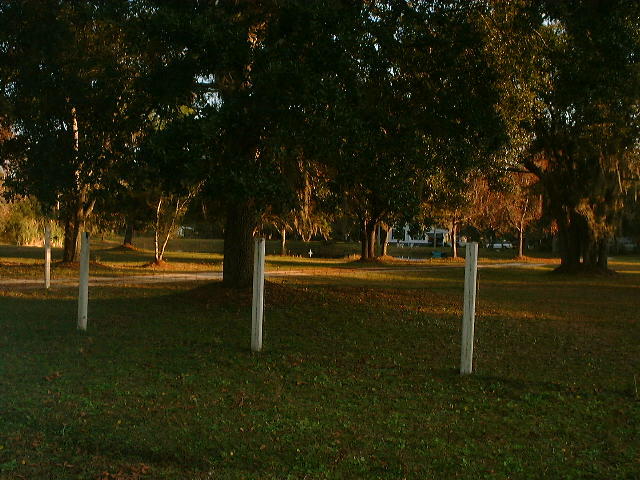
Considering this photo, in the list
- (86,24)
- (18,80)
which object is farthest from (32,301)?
(86,24)

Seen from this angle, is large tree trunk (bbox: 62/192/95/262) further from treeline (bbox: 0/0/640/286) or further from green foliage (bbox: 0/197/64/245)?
treeline (bbox: 0/0/640/286)

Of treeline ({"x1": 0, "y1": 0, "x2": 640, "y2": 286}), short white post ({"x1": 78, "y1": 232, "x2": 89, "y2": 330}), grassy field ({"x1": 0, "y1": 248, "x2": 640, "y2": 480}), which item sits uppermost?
treeline ({"x1": 0, "y1": 0, "x2": 640, "y2": 286})

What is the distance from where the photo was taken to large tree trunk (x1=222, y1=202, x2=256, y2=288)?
14906 millimetres

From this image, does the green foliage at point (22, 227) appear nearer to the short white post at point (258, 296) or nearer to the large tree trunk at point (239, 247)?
the large tree trunk at point (239, 247)

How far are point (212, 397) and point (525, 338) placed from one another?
22.1 ft

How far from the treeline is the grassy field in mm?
2286

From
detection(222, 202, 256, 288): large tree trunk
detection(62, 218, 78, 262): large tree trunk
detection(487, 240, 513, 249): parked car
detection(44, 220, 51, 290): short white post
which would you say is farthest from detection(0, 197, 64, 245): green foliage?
detection(487, 240, 513, 249): parked car

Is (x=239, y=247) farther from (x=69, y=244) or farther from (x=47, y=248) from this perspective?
(x=69, y=244)

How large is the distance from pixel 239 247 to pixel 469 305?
772cm

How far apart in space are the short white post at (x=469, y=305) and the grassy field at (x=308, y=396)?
32 cm

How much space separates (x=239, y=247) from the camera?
15.1m

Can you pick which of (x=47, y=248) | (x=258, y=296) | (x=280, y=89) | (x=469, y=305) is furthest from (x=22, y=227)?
(x=469, y=305)

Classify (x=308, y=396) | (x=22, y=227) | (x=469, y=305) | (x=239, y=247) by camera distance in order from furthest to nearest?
(x=22, y=227)
(x=239, y=247)
(x=469, y=305)
(x=308, y=396)

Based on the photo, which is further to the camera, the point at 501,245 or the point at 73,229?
the point at 501,245
